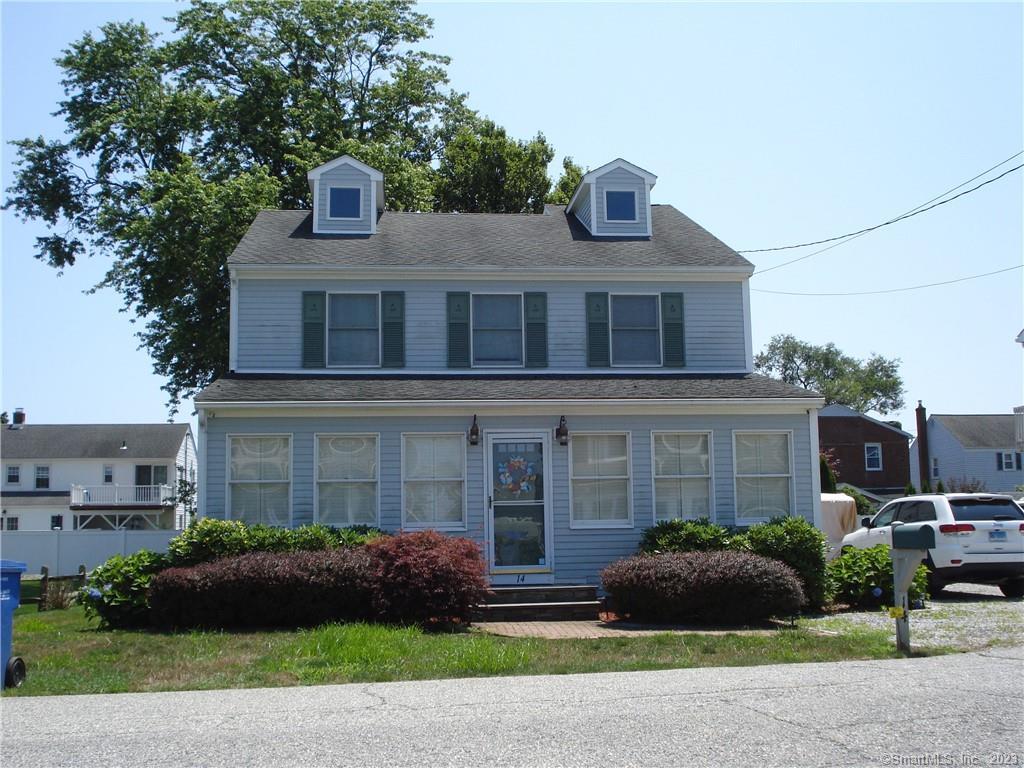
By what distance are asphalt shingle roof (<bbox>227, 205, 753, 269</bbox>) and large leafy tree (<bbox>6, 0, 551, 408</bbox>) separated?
19.8 ft

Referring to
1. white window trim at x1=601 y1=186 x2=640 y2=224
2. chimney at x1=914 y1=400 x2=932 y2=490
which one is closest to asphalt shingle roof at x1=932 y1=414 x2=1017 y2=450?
chimney at x1=914 y1=400 x2=932 y2=490

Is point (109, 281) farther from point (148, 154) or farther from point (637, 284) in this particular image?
point (637, 284)

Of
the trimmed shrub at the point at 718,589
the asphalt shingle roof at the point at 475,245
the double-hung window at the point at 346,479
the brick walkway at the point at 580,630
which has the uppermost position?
the asphalt shingle roof at the point at 475,245

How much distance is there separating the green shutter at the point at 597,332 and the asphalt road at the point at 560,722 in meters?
9.90

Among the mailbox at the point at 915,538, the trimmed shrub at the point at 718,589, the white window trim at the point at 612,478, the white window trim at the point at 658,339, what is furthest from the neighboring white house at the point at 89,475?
the mailbox at the point at 915,538

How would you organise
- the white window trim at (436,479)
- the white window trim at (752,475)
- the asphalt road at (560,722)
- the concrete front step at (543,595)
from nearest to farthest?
the asphalt road at (560,722)
the concrete front step at (543,595)
the white window trim at (436,479)
the white window trim at (752,475)

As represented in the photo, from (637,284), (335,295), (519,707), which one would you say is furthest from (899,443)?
(519,707)

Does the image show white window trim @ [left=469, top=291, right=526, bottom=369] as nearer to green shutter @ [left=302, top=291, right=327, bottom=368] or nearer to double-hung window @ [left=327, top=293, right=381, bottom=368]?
double-hung window @ [left=327, top=293, right=381, bottom=368]

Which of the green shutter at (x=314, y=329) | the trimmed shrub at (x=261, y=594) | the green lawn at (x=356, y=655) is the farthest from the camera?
the green shutter at (x=314, y=329)

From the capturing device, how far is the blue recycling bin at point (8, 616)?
9.05 meters

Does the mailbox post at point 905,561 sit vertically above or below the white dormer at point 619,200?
below

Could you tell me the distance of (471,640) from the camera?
11766 millimetres

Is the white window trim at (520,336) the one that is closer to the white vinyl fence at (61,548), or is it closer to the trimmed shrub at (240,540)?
the trimmed shrub at (240,540)

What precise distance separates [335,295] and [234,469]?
155 inches
